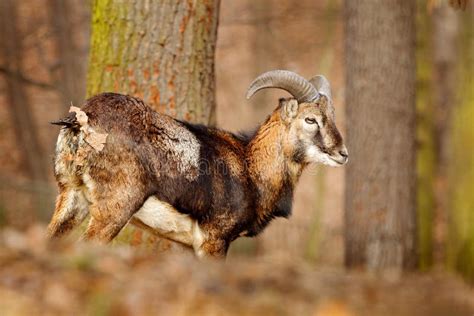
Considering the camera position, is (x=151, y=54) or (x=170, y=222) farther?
(x=151, y=54)

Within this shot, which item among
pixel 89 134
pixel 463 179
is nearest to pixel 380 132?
pixel 463 179

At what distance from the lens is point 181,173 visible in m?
8.78

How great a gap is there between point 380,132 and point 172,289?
25.9 feet

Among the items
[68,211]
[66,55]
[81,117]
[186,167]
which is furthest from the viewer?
[66,55]

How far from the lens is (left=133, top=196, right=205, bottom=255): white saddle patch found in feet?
28.5

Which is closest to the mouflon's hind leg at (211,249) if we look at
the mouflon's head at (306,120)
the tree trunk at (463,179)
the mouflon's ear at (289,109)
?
the mouflon's head at (306,120)

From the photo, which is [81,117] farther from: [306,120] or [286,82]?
[306,120]

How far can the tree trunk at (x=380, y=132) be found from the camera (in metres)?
13.5

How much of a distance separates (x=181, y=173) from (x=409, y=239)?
6.14 meters

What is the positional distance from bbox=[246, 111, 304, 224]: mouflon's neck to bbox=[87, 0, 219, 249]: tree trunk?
102 cm

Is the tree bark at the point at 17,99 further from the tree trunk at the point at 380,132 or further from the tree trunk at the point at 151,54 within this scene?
the tree trunk at the point at 151,54

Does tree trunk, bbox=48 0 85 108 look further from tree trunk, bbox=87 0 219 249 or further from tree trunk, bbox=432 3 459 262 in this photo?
tree trunk, bbox=87 0 219 249

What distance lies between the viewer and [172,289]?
6258mm

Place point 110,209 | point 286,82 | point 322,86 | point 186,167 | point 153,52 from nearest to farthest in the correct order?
point 110,209
point 186,167
point 286,82
point 322,86
point 153,52
